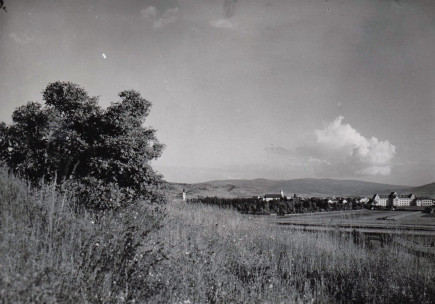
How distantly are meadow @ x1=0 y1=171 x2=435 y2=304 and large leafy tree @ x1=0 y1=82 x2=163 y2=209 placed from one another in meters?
3.03

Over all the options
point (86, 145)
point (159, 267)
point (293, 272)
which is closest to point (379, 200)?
point (293, 272)

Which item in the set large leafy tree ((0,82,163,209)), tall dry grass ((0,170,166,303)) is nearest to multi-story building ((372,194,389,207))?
large leafy tree ((0,82,163,209))

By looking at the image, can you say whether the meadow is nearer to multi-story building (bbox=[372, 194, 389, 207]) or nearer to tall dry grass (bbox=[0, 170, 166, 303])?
tall dry grass (bbox=[0, 170, 166, 303])

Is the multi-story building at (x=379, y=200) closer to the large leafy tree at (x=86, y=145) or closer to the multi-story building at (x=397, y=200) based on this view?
the multi-story building at (x=397, y=200)

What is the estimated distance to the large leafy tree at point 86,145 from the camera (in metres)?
10.4

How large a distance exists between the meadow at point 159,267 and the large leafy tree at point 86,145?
3029mm

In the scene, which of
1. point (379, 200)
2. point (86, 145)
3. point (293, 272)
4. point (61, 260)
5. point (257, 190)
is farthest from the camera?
point (257, 190)

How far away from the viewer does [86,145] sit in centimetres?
1119

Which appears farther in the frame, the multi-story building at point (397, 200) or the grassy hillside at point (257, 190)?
the grassy hillside at point (257, 190)

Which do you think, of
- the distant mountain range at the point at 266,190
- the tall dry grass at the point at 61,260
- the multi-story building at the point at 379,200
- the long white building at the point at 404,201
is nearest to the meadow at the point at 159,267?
the tall dry grass at the point at 61,260

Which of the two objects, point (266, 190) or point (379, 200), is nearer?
point (379, 200)

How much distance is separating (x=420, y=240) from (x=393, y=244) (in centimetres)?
64

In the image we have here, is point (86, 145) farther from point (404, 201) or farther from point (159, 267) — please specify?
point (404, 201)

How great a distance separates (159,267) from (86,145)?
25.8 feet
